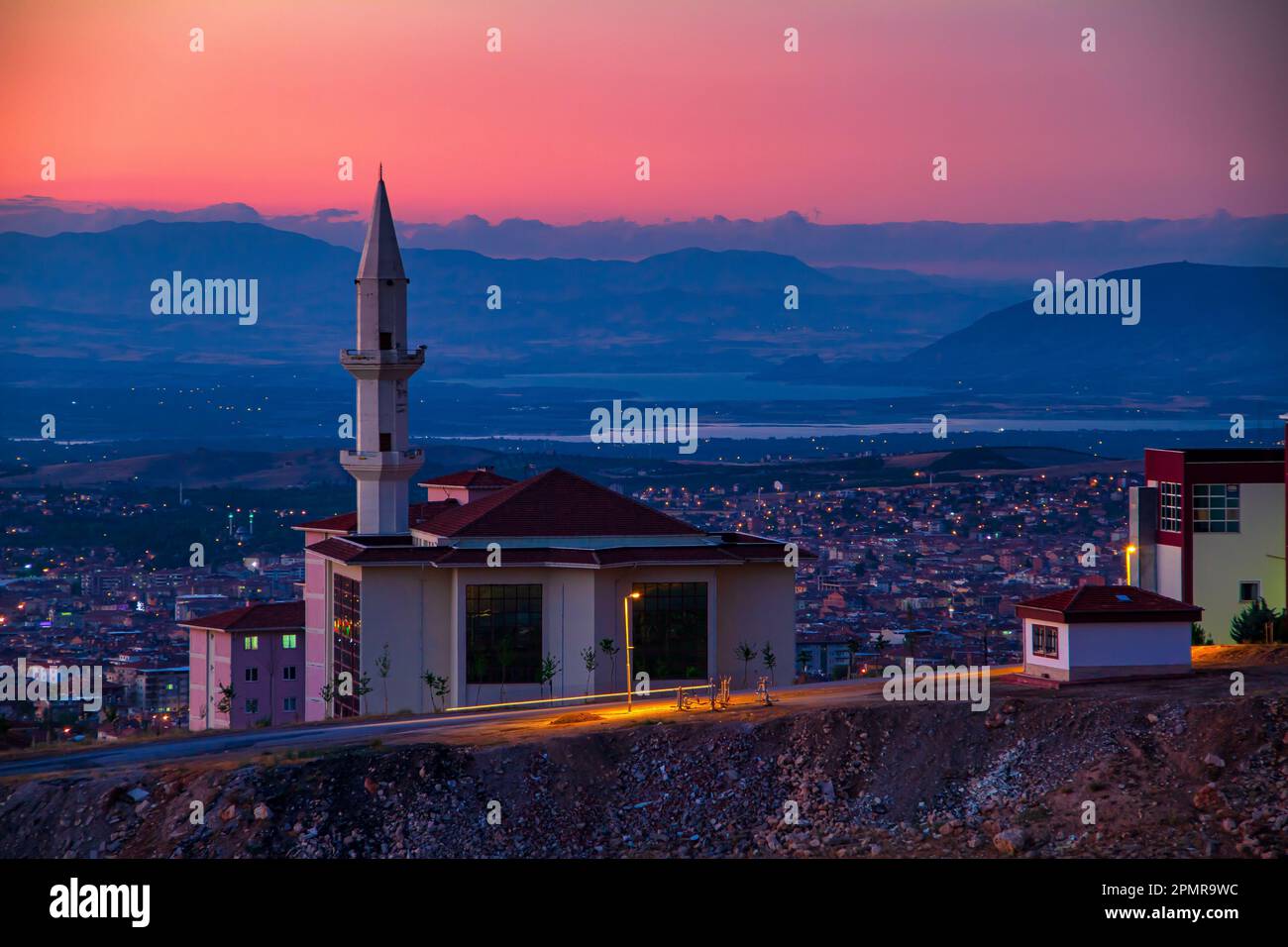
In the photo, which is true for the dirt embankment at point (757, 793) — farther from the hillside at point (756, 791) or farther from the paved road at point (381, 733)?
the paved road at point (381, 733)

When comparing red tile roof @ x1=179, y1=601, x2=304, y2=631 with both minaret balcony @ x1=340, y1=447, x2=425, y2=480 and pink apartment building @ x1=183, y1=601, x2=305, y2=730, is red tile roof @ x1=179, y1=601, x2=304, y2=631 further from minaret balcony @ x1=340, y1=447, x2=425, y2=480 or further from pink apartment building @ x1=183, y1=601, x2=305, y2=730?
minaret balcony @ x1=340, y1=447, x2=425, y2=480

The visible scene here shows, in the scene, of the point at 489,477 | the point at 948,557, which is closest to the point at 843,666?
the point at 489,477

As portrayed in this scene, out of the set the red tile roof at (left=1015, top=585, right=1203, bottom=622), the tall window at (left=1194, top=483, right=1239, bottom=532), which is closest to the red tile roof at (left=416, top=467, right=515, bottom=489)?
the tall window at (left=1194, top=483, right=1239, bottom=532)

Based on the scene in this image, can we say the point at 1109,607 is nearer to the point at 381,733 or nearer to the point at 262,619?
the point at 381,733

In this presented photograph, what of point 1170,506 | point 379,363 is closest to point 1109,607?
point 1170,506
